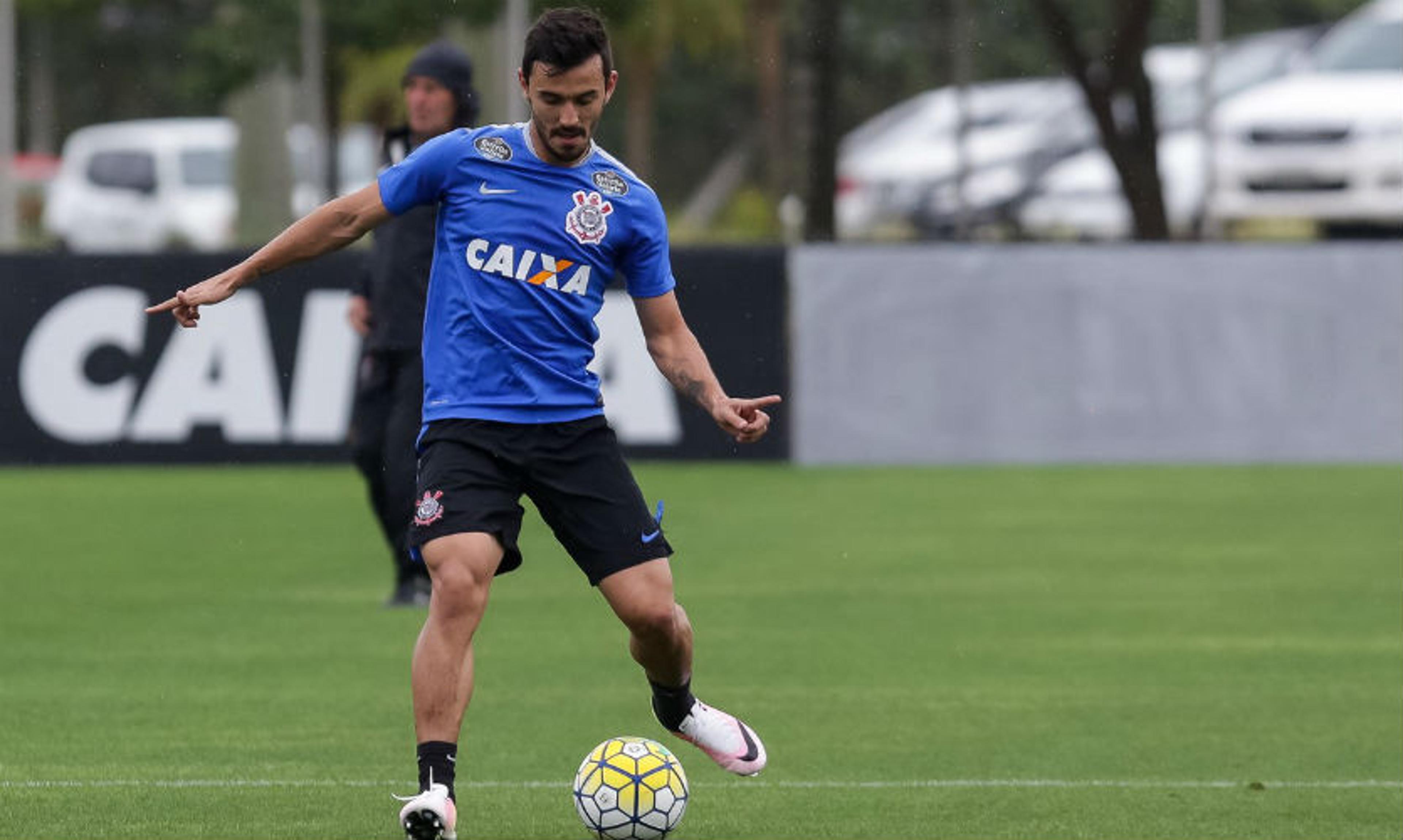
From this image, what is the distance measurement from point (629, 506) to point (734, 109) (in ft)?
49.5

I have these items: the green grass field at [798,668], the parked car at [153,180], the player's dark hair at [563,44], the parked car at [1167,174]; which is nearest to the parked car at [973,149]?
the parked car at [1167,174]

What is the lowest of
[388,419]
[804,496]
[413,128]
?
[804,496]

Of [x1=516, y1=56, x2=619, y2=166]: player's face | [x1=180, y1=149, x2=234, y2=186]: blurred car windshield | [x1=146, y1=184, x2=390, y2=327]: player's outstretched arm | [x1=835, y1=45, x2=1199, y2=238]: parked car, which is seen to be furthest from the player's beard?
[x1=180, y1=149, x2=234, y2=186]: blurred car windshield

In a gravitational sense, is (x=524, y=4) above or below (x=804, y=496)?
above

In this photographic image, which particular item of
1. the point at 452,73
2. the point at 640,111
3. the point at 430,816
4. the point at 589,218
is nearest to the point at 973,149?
the point at 640,111

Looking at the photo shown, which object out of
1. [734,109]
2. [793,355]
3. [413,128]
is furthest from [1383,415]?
[413,128]

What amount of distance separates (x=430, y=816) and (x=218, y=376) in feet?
43.0

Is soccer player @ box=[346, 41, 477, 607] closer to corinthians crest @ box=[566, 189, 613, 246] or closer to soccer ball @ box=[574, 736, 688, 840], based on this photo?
corinthians crest @ box=[566, 189, 613, 246]

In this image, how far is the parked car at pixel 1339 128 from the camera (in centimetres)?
2169

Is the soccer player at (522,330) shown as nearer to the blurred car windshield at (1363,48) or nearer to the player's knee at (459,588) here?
the player's knee at (459,588)

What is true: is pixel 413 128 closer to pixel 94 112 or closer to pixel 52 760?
pixel 52 760

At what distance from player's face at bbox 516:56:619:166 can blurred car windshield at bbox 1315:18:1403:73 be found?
15915 mm

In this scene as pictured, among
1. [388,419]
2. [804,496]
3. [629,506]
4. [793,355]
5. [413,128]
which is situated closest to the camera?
[629,506]

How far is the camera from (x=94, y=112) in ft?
93.1
